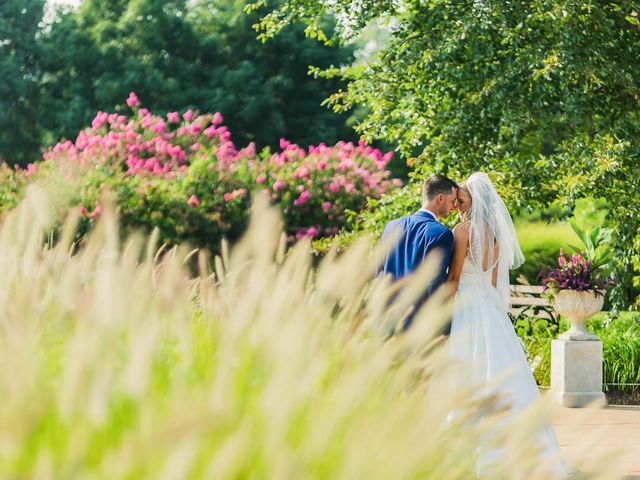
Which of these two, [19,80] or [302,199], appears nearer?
[302,199]

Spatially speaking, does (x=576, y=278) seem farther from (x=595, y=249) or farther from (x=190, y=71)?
(x=190, y=71)

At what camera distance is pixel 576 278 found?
970 centimetres

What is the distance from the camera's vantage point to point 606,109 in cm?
872

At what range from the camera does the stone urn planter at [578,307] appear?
9.47 m

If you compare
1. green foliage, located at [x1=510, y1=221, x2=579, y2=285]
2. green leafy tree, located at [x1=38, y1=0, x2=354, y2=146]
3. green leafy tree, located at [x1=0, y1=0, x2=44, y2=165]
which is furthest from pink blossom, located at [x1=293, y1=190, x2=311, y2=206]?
→ green leafy tree, located at [x1=0, y1=0, x2=44, y2=165]

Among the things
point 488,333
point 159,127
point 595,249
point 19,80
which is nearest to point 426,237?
point 488,333

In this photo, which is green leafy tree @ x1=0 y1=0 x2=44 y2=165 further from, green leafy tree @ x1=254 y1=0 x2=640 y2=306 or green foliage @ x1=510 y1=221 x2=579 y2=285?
green leafy tree @ x1=254 y1=0 x2=640 y2=306

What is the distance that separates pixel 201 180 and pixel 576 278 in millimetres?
6249

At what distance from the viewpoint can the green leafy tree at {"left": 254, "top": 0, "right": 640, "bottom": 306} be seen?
813cm

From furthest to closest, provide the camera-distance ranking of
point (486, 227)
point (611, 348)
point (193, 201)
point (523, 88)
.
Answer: point (193, 201) → point (611, 348) → point (523, 88) → point (486, 227)

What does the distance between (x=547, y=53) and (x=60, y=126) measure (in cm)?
2234

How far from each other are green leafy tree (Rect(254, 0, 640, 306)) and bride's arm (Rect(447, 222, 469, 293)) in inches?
99.5

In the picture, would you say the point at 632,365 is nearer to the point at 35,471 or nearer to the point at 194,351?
the point at 194,351

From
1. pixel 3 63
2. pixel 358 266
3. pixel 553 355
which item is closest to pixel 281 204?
pixel 553 355
